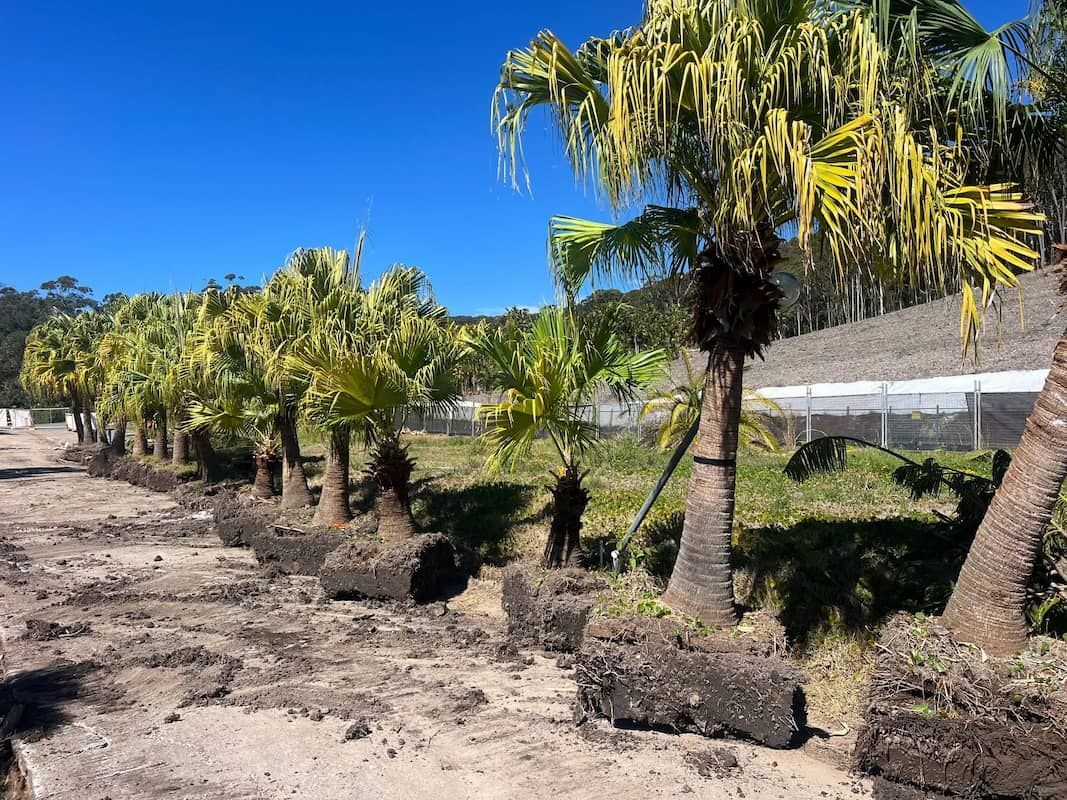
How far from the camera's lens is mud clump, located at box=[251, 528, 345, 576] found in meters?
10.3

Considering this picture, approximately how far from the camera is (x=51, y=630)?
790 cm

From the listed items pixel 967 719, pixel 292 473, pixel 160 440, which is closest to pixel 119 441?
pixel 160 440

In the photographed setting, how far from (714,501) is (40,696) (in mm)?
5780

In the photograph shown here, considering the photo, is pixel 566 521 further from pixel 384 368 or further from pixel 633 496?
pixel 633 496

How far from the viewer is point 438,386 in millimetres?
9477

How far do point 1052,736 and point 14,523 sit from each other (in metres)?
18.7

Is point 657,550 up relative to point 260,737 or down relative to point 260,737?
up

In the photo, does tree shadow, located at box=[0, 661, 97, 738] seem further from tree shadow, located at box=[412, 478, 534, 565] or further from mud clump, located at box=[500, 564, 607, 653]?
tree shadow, located at box=[412, 478, 534, 565]

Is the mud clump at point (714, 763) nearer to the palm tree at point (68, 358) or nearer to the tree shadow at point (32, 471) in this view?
the tree shadow at point (32, 471)

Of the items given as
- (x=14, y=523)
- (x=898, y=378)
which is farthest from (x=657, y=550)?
(x=898, y=378)

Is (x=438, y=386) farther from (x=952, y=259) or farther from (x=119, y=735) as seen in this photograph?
(x=952, y=259)

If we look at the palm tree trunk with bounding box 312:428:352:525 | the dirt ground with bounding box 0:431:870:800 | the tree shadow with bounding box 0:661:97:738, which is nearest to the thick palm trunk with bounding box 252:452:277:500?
the palm tree trunk with bounding box 312:428:352:525

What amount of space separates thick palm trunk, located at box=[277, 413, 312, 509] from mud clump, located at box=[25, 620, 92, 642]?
538cm

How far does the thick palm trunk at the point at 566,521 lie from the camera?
7.70 metres
